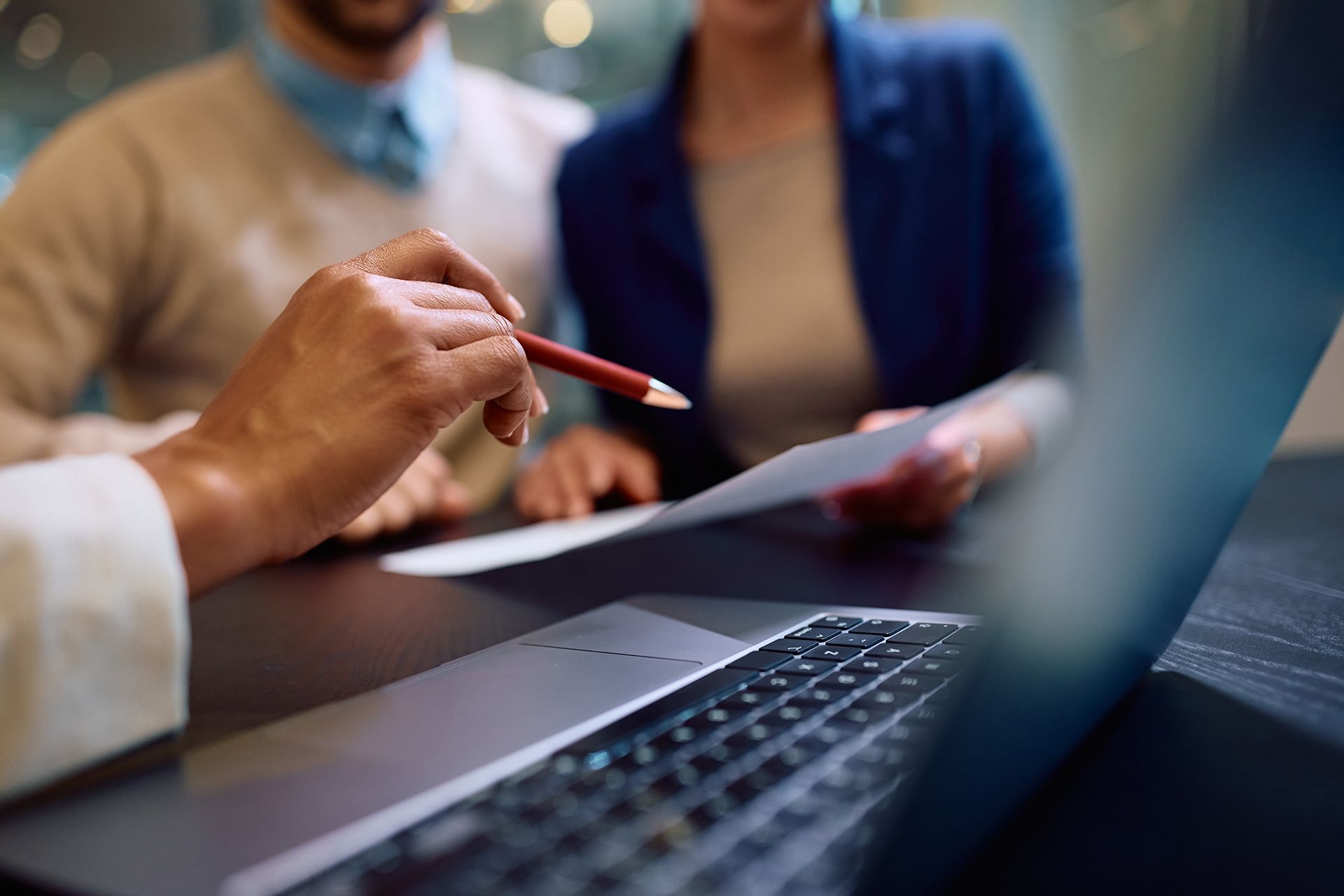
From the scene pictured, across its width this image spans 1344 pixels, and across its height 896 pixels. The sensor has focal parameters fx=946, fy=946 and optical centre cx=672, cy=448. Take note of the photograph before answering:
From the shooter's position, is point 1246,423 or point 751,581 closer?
point 1246,423

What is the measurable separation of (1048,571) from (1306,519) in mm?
547

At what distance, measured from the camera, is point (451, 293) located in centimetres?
36

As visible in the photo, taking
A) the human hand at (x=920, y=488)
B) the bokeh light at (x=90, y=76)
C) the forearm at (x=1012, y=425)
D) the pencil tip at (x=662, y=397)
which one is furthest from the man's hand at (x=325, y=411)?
the bokeh light at (x=90, y=76)

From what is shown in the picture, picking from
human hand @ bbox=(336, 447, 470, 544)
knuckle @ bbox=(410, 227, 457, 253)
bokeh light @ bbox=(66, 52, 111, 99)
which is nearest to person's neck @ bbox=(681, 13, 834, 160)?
human hand @ bbox=(336, 447, 470, 544)

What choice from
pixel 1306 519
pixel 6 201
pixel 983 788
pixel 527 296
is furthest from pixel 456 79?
pixel 983 788

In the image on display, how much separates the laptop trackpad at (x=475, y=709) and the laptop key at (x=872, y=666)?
0.05 meters

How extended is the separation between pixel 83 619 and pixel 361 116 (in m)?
0.73

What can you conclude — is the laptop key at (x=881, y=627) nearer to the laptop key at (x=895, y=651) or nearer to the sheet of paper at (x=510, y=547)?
the laptop key at (x=895, y=651)

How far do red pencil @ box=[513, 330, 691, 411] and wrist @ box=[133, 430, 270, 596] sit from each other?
0.13m

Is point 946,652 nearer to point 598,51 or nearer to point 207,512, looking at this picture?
point 207,512

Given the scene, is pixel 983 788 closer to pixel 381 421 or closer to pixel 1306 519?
pixel 381 421

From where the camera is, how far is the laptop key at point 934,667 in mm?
284

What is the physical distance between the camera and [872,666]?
0.30 m

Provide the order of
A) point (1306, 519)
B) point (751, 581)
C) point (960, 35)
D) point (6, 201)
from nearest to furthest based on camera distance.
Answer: point (751, 581)
point (1306, 519)
point (6, 201)
point (960, 35)
